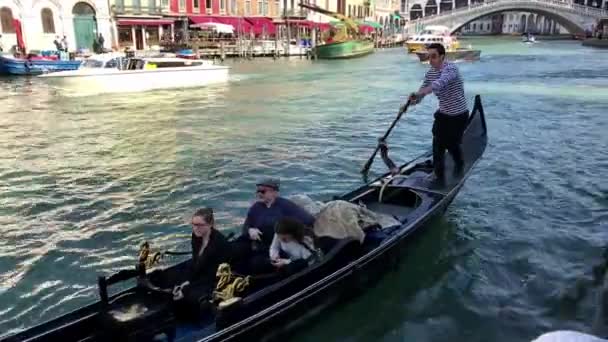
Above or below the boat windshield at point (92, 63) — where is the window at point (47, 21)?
above

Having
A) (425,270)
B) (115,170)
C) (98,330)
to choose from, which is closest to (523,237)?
Answer: (425,270)

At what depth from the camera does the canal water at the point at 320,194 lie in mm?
4141

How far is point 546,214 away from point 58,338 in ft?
16.6

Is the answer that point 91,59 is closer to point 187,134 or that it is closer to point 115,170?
point 187,134

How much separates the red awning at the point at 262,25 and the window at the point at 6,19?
15380 mm

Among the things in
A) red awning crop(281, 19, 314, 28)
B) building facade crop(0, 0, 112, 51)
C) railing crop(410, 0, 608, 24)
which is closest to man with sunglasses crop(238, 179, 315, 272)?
building facade crop(0, 0, 112, 51)

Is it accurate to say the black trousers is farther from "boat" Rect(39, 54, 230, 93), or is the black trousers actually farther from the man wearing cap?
"boat" Rect(39, 54, 230, 93)

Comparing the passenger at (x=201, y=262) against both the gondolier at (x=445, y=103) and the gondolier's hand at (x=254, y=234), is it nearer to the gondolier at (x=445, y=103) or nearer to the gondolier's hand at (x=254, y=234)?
the gondolier's hand at (x=254, y=234)

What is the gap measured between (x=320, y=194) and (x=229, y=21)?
29603 mm

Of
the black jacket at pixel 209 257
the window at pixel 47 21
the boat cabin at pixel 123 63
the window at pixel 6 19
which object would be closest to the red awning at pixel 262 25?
the window at pixel 47 21

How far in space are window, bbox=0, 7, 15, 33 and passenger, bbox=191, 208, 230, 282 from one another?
24406mm

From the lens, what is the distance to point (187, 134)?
34.7ft

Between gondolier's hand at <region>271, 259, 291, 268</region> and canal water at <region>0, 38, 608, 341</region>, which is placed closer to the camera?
gondolier's hand at <region>271, 259, 291, 268</region>

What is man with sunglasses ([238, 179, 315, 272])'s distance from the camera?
385cm
